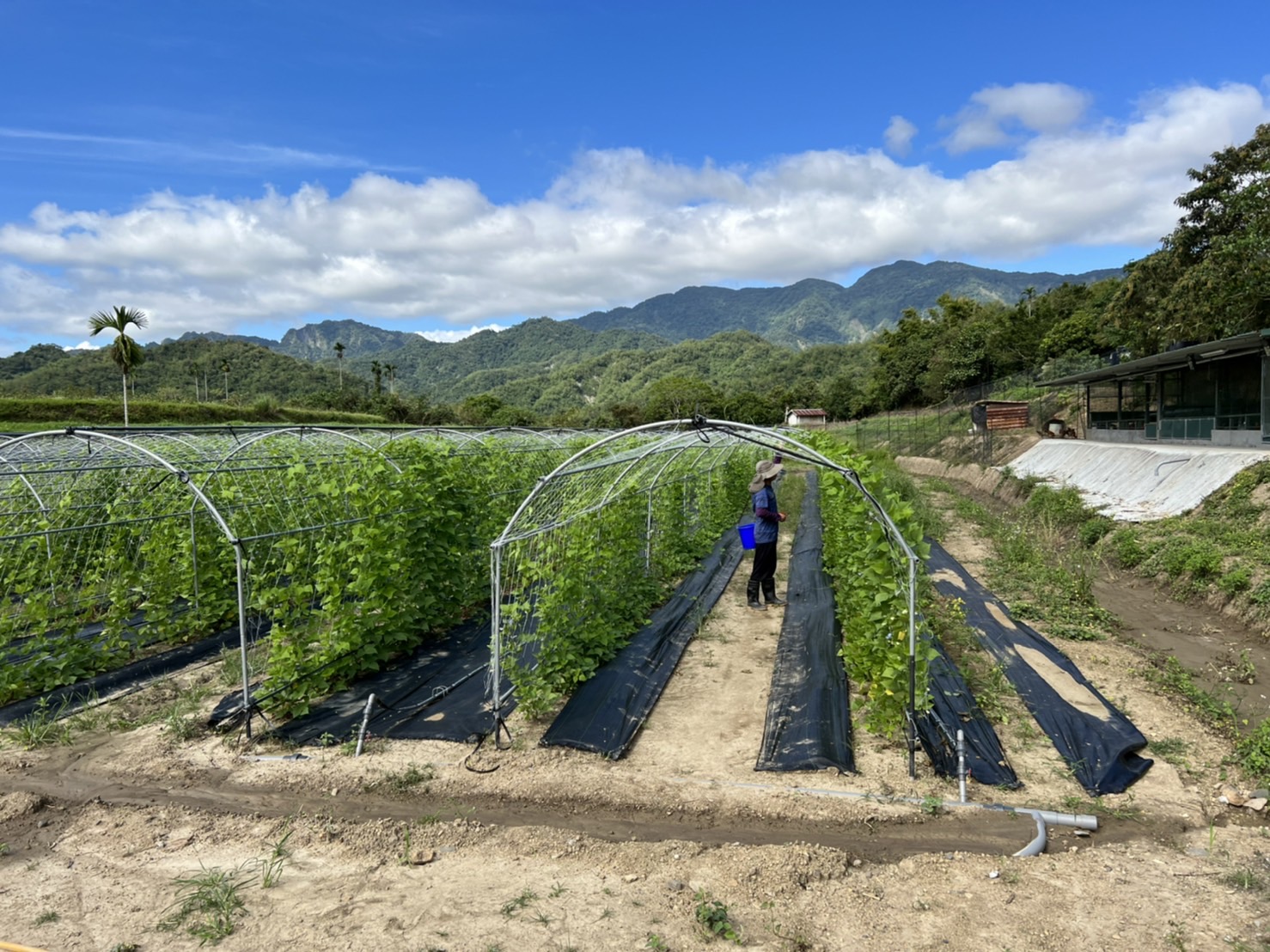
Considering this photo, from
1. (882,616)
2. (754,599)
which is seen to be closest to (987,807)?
(882,616)

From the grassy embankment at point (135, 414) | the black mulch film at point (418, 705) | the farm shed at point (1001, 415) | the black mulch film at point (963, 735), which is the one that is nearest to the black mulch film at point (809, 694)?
the black mulch film at point (963, 735)

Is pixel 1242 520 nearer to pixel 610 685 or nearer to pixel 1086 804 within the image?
pixel 1086 804

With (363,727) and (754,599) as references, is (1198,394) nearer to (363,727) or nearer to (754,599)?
(754,599)

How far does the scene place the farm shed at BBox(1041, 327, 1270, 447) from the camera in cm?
1834

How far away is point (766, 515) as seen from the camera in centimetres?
925

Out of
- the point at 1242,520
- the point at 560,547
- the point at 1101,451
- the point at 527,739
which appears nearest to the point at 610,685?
the point at 527,739

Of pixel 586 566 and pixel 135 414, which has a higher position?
pixel 135 414

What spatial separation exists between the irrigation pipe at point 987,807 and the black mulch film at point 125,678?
5.69 metres

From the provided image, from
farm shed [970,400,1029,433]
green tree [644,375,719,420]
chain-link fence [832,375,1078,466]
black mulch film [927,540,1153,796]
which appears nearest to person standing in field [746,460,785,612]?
black mulch film [927,540,1153,796]

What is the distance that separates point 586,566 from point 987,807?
393cm

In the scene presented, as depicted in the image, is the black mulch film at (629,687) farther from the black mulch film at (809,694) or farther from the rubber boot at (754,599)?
the black mulch film at (809,694)

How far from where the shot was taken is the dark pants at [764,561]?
9573 millimetres

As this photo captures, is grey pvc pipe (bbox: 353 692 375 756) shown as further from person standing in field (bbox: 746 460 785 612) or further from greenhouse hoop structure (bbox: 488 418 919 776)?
person standing in field (bbox: 746 460 785 612)

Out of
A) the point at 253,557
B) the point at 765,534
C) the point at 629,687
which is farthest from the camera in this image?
the point at 765,534
